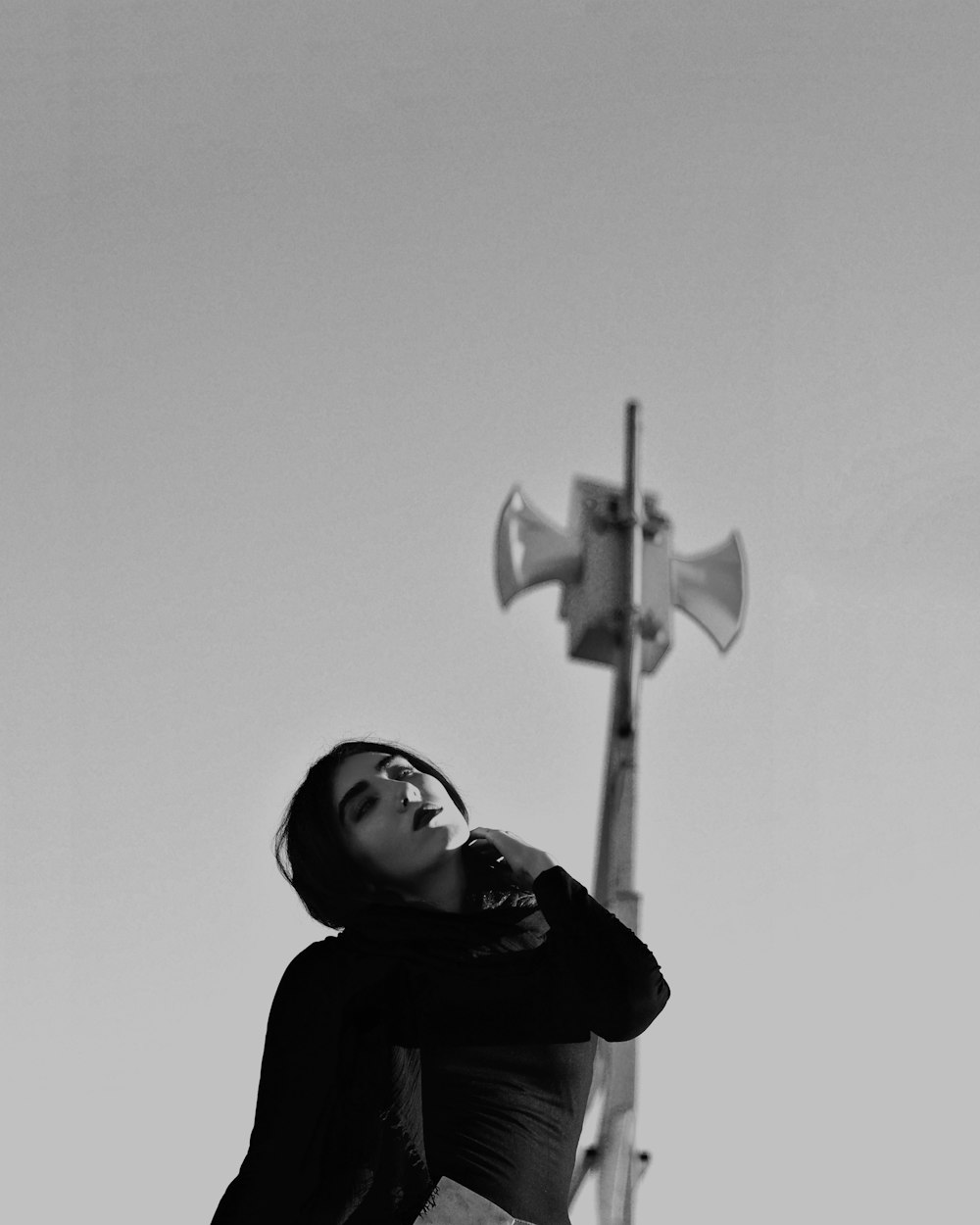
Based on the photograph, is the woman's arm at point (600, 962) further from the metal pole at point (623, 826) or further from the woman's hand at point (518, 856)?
the metal pole at point (623, 826)

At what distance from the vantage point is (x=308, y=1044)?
198cm

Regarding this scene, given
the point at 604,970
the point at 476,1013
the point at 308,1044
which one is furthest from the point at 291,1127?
the point at 604,970

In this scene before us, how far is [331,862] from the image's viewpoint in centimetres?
218

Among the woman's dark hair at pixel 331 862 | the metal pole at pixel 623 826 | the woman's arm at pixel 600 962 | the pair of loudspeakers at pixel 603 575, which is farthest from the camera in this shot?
the pair of loudspeakers at pixel 603 575

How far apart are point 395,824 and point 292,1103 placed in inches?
13.8

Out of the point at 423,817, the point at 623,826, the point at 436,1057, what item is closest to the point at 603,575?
the point at 623,826

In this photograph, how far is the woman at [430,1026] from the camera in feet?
6.27

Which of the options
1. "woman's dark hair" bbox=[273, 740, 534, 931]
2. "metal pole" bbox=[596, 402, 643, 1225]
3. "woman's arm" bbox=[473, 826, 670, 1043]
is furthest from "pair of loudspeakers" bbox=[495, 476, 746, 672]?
"woman's arm" bbox=[473, 826, 670, 1043]

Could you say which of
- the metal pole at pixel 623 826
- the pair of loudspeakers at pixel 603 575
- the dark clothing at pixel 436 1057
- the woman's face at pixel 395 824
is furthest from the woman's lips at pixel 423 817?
the pair of loudspeakers at pixel 603 575

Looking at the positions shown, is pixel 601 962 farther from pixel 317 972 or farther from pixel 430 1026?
pixel 317 972

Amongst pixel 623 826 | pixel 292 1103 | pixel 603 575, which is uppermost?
pixel 603 575

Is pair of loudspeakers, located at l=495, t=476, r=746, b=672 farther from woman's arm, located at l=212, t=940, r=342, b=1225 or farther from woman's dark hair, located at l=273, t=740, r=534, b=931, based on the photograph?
woman's arm, located at l=212, t=940, r=342, b=1225

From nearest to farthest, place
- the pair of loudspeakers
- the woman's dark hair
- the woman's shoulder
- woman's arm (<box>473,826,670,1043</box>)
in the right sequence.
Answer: woman's arm (<box>473,826,670,1043</box>) → the woman's shoulder → the woman's dark hair → the pair of loudspeakers

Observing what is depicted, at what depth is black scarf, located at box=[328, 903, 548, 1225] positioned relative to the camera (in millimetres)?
1933
